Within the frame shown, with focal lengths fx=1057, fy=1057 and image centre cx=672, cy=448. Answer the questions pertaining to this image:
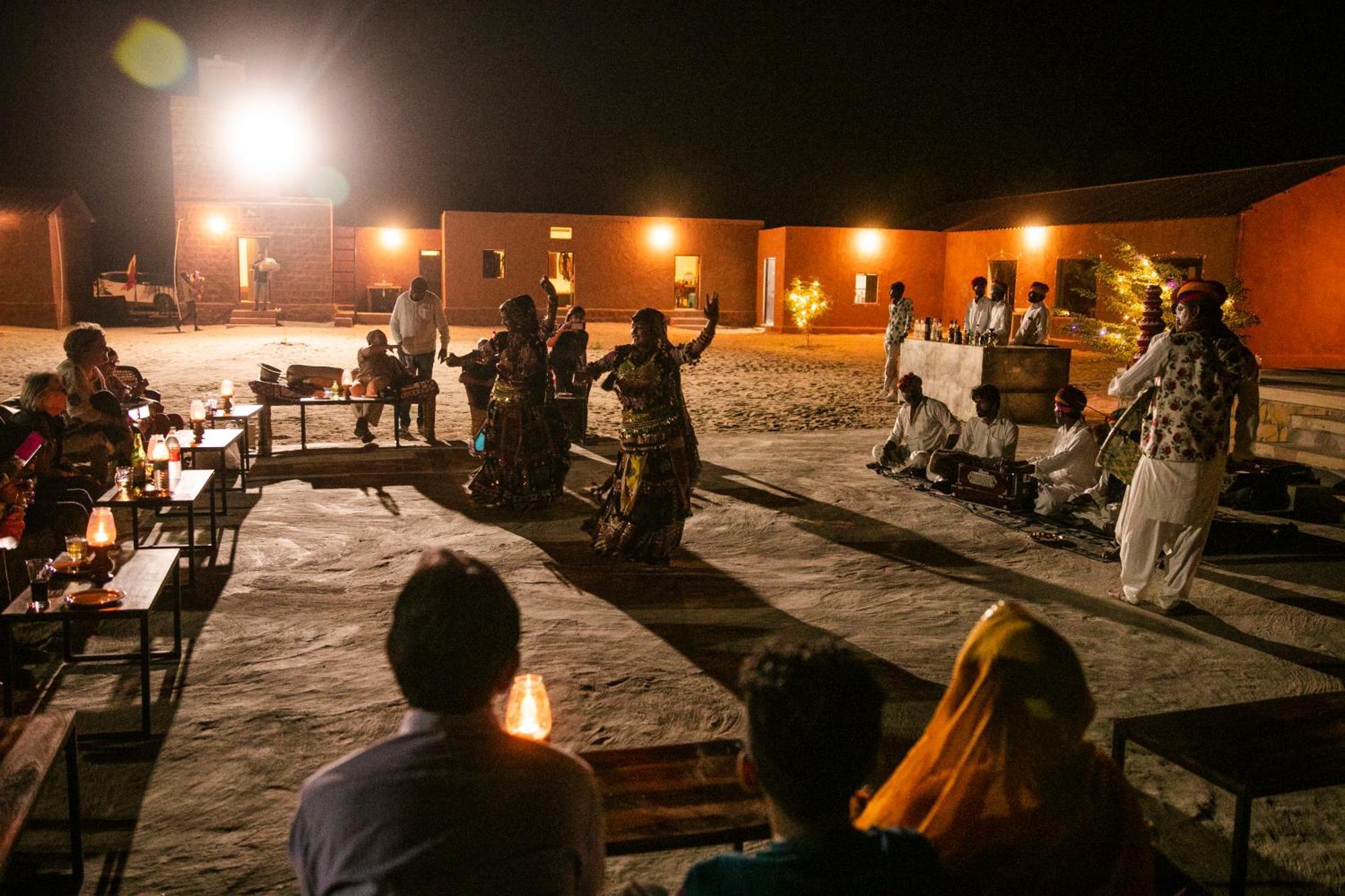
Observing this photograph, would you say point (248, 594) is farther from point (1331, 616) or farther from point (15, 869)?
point (1331, 616)

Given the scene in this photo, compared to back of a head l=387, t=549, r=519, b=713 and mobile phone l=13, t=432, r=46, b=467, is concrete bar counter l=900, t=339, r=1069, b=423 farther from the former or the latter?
back of a head l=387, t=549, r=519, b=713

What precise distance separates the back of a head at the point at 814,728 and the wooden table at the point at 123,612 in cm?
342

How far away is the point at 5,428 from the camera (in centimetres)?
601

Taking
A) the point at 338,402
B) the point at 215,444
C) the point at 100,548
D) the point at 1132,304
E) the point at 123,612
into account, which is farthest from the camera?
the point at 1132,304

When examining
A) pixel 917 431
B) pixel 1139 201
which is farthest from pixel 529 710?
pixel 1139 201

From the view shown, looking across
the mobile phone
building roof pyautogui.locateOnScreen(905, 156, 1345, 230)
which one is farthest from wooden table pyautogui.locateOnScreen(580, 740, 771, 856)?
building roof pyautogui.locateOnScreen(905, 156, 1345, 230)

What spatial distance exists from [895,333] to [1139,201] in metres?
12.4

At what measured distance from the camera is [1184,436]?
568 cm

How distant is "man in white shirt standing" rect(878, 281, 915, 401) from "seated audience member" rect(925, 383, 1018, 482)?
5.95 m

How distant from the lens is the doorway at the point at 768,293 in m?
30.9

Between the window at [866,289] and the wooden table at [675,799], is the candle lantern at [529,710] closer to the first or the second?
the wooden table at [675,799]

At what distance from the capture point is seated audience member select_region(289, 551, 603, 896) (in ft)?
5.39

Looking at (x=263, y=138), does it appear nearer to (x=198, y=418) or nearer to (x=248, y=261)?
(x=248, y=261)

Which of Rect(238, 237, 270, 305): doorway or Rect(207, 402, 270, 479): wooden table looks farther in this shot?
Rect(238, 237, 270, 305): doorway
